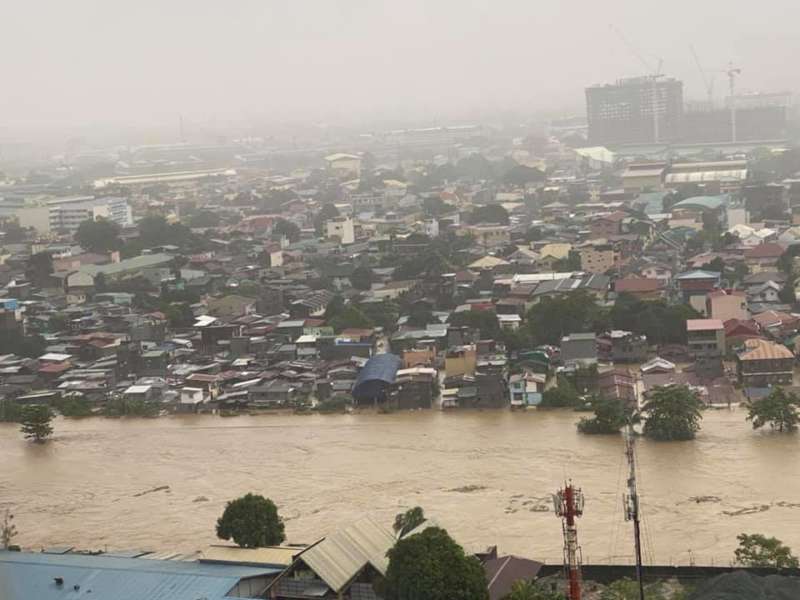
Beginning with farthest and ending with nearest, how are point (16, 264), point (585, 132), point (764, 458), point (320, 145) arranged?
point (320, 145) < point (585, 132) < point (16, 264) < point (764, 458)

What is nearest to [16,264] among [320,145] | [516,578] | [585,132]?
[516,578]

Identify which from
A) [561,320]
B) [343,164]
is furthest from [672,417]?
[343,164]

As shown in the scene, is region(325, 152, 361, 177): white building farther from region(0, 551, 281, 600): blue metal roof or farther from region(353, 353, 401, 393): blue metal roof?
region(0, 551, 281, 600): blue metal roof

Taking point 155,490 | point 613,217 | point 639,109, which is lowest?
point 155,490

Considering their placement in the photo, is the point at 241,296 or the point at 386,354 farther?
the point at 241,296

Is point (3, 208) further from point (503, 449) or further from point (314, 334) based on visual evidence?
point (503, 449)

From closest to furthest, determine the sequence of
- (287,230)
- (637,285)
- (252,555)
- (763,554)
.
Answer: (763,554) < (252,555) < (637,285) < (287,230)

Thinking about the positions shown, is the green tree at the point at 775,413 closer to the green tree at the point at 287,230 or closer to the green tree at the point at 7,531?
the green tree at the point at 7,531

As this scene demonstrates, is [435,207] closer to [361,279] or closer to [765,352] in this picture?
[361,279]
